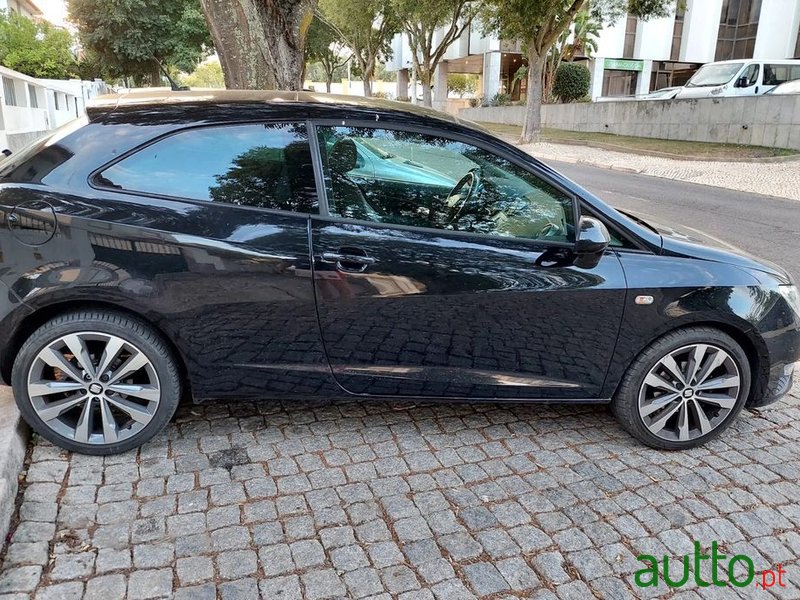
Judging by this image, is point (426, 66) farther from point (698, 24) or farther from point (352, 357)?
point (352, 357)

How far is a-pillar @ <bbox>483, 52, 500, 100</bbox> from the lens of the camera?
3697cm

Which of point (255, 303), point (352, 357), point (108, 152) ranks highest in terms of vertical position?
point (108, 152)

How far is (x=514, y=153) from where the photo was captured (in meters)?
3.14

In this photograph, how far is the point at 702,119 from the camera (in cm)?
2072

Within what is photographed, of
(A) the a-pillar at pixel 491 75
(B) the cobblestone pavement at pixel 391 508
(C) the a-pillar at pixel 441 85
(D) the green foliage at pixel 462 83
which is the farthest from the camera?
(D) the green foliage at pixel 462 83

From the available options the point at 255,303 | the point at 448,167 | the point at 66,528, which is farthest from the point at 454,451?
the point at 66,528

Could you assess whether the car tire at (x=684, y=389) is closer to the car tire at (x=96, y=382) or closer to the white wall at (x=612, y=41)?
the car tire at (x=96, y=382)

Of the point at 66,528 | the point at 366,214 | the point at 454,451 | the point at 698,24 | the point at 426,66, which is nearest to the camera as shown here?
the point at 66,528

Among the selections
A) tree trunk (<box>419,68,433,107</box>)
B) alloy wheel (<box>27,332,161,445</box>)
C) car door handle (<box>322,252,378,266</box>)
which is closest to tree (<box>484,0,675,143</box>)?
tree trunk (<box>419,68,433,107</box>)

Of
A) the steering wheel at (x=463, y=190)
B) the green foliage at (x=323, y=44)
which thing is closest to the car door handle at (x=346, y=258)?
the steering wheel at (x=463, y=190)

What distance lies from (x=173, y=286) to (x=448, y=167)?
4.75 feet

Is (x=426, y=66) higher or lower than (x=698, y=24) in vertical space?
lower

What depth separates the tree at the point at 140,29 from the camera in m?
33.0

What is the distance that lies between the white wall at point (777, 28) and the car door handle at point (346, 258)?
126ft
